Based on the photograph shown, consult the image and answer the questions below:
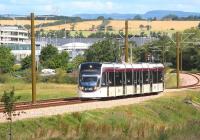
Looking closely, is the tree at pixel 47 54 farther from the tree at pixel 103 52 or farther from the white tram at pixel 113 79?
the white tram at pixel 113 79

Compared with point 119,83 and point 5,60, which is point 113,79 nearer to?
point 119,83

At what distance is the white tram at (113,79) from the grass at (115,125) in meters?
2.96

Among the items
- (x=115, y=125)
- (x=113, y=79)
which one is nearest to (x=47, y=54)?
(x=113, y=79)

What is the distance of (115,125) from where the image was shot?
32531 millimetres

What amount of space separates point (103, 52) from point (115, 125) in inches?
4032

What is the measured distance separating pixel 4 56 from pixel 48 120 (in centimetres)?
9811

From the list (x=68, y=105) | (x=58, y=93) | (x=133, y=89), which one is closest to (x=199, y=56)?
(x=58, y=93)

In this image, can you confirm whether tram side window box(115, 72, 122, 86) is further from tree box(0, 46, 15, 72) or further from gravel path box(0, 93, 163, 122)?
tree box(0, 46, 15, 72)

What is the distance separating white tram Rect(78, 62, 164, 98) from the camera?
1727 inches

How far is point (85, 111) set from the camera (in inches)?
1357

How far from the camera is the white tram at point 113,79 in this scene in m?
43.9

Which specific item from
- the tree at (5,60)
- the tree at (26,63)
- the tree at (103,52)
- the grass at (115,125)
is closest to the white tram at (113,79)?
the grass at (115,125)

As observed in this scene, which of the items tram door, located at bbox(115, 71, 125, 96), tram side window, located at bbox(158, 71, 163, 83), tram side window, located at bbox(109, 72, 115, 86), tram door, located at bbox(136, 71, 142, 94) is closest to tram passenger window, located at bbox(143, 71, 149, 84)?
tram door, located at bbox(136, 71, 142, 94)

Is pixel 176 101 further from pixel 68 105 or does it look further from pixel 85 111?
pixel 85 111
